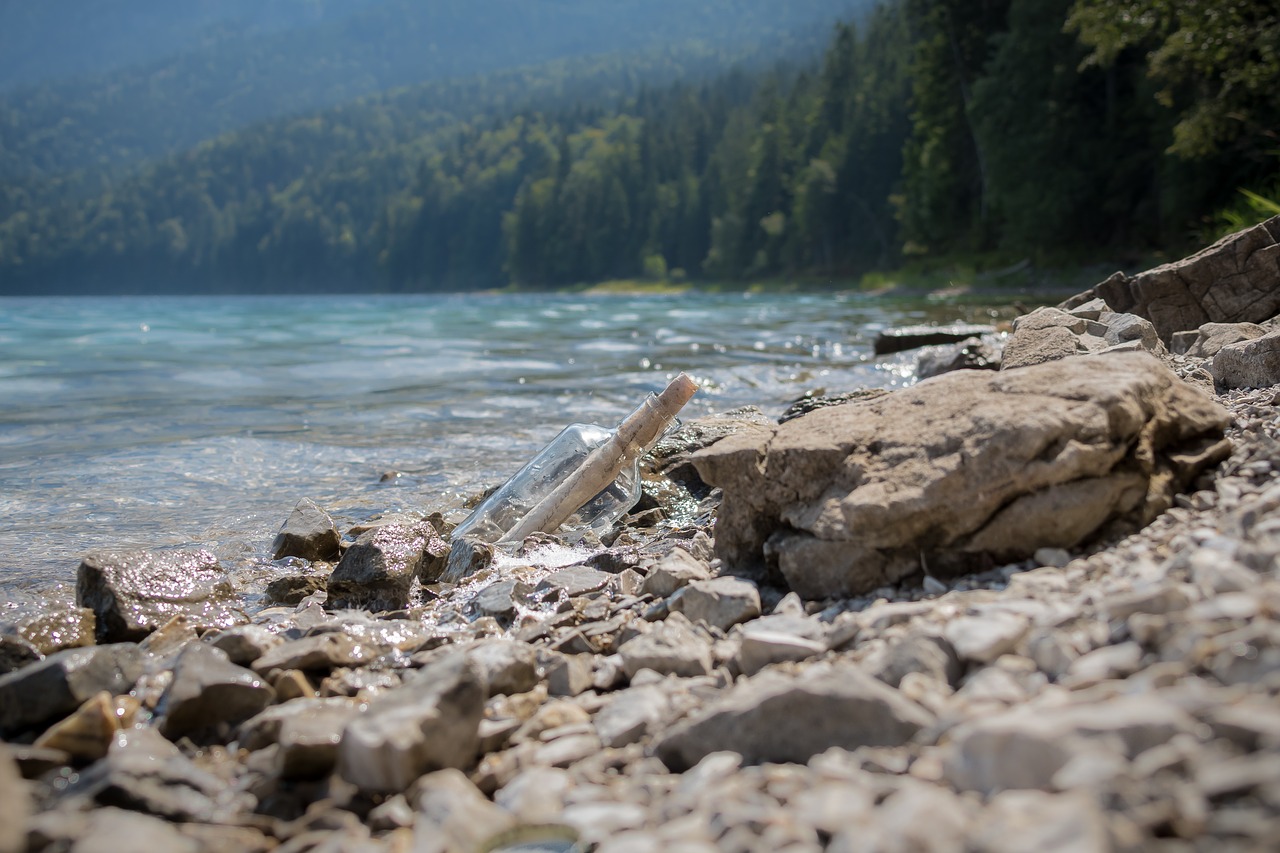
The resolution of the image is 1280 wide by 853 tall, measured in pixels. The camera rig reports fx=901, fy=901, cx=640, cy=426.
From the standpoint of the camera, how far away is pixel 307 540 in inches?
213

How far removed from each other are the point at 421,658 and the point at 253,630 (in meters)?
0.62

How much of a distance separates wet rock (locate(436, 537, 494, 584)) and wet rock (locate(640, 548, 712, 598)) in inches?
53.7

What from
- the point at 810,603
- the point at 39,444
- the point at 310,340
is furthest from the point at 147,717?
the point at 310,340

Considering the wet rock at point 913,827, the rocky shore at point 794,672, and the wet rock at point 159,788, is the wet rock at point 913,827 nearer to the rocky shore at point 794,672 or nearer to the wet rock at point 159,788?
the rocky shore at point 794,672

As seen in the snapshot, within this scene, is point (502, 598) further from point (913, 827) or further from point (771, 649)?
point (913, 827)

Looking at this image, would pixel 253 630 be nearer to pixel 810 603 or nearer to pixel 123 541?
pixel 810 603

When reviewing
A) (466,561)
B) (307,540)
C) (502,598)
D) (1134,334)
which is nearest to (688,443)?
(466,561)

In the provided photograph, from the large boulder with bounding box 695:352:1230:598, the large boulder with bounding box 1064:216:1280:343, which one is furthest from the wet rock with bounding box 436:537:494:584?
the large boulder with bounding box 1064:216:1280:343

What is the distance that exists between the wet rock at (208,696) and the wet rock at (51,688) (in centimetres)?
24

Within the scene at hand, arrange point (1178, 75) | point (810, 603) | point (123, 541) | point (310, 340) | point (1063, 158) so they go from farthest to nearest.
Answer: point (1063, 158), point (310, 340), point (1178, 75), point (123, 541), point (810, 603)

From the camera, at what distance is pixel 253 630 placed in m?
3.34

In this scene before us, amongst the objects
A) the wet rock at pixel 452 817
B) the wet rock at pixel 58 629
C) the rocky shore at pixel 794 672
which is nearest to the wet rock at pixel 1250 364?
the rocky shore at pixel 794 672

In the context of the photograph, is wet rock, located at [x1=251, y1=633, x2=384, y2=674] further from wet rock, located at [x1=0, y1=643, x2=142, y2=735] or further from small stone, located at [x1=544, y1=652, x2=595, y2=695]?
small stone, located at [x1=544, y1=652, x2=595, y2=695]

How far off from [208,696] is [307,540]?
8.70 feet
